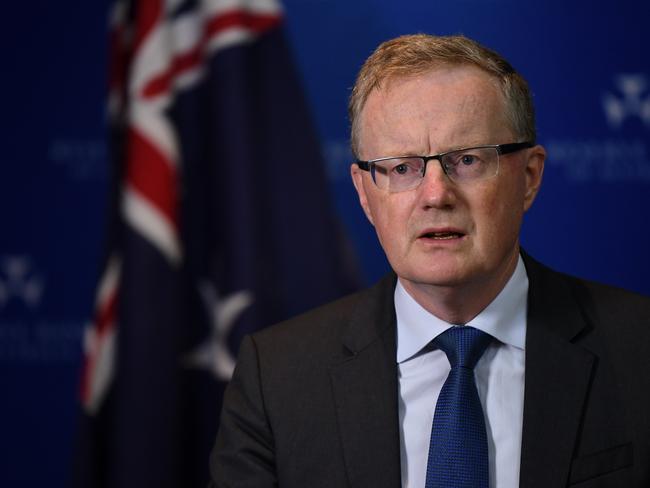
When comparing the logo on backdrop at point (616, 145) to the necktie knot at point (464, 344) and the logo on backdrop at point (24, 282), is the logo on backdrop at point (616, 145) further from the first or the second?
the logo on backdrop at point (24, 282)

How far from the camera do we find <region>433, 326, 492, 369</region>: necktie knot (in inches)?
72.2

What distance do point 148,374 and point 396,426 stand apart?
4.92ft

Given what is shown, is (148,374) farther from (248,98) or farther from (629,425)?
(629,425)

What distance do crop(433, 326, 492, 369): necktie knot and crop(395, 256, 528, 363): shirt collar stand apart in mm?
14

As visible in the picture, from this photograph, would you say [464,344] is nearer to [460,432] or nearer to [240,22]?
[460,432]

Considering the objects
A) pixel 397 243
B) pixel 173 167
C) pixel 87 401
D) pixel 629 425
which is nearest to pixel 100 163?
pixel 173 167

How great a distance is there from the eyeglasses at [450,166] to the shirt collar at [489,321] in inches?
10.9

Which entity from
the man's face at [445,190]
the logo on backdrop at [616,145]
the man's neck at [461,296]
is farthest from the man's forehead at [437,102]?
the logo on backdrop at [616,145]

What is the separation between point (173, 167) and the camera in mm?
3152

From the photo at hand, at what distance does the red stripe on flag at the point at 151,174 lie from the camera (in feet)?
10.3

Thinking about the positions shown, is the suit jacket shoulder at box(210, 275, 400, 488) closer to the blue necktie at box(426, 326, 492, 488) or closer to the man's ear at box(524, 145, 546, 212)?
the blue necktie at box(426, 326, 492, 488)

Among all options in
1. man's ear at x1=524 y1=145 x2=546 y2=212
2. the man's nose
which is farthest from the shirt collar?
the man's nose

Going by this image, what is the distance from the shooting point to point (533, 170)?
1.95 meters

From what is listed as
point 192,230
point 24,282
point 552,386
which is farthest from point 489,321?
point 24,282
